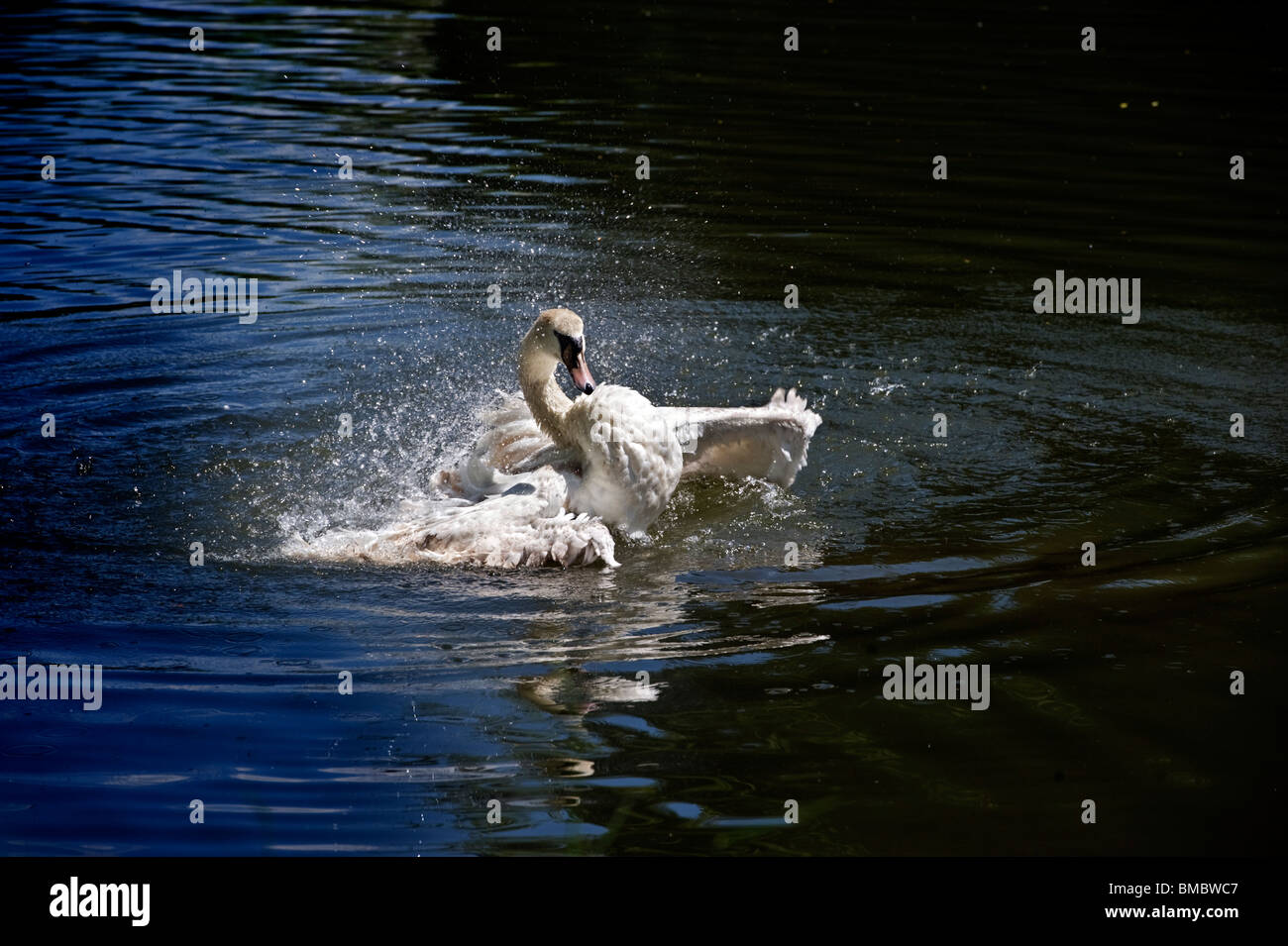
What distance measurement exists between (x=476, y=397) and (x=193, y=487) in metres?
2.38

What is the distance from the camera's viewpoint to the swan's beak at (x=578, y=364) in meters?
8.23

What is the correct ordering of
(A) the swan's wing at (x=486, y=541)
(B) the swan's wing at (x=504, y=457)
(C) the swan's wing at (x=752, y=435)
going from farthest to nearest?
(C) the swan's wing at (x=752, y=435), (B) the swan's wing at (x=504, y=457), (A) the swan's wing at (x=486, y=541)

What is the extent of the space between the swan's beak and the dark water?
3.46 ft

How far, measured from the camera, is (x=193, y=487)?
8.71 m

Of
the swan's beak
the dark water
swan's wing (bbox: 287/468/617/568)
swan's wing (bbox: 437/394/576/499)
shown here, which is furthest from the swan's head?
the dark water

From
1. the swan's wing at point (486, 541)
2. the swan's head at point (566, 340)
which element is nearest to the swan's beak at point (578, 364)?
the swan's head at point (566, 340)

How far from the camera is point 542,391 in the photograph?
332 inches

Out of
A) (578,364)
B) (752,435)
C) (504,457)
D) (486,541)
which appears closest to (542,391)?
(578,364)

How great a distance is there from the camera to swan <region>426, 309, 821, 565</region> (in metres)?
7.92

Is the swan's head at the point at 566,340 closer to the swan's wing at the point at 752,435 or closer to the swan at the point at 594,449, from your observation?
the swan at the point at 594,449

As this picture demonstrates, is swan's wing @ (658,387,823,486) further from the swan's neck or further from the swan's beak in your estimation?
the swan's neck

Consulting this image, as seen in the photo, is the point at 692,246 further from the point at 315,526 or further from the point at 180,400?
the point at 315,526

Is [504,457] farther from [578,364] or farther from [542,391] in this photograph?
[578,364]

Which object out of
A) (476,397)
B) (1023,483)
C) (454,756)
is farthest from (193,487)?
(1023,483)
